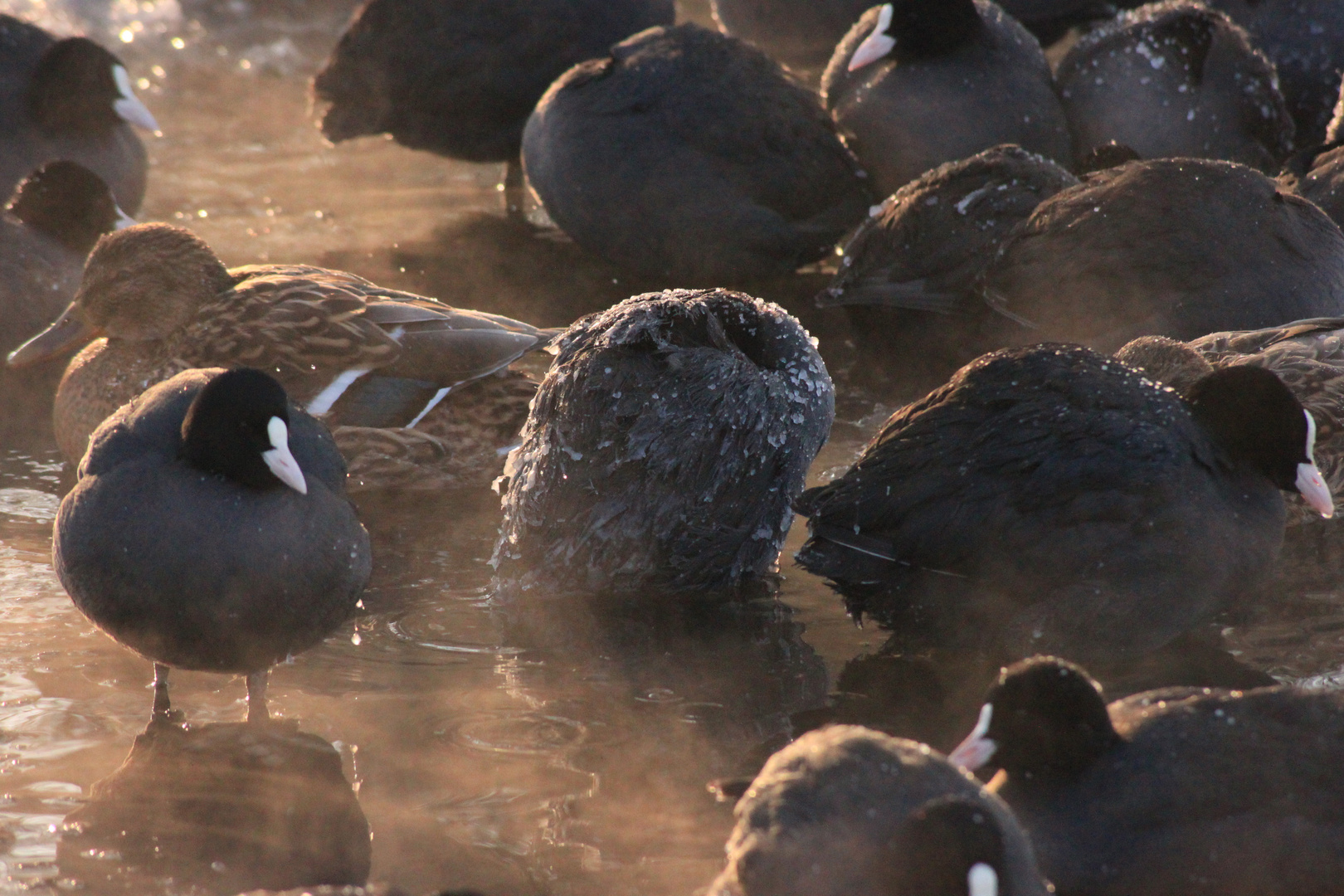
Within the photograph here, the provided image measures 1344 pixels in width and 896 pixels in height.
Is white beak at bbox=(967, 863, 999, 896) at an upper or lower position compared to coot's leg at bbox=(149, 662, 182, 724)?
upper

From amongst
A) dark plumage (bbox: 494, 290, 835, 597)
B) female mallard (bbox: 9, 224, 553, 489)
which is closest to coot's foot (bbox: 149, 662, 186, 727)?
dark plumage (bbox: 494, 290, 835, 597)

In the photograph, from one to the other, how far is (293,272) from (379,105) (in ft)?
9.24

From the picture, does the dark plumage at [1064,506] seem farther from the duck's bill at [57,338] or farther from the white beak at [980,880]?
the duck's bill at [57,338]

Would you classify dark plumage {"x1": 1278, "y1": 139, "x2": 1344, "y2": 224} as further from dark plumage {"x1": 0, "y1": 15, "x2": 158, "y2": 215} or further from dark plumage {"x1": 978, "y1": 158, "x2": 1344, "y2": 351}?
dark plumage {"x1": 0, "y1": 15, "x2": 158, "y2": 215}

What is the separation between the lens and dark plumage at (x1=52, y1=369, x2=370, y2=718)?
3627mm

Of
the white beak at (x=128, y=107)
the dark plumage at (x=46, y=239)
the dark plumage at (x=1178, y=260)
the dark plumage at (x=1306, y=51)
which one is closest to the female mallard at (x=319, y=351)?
the dark plumage at (x=46, y=239)

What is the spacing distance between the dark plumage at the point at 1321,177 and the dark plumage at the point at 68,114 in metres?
5.81

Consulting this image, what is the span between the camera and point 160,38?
11.0 metres

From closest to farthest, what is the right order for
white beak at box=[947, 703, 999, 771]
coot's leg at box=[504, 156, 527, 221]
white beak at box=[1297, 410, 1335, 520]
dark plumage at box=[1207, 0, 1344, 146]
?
white beak at box=[947, 703, 999, 771], white beak at box=[1297, 410, 1335, 520], dark plumage at box=[1207, 0, 1344, 146], coot's leg at box=[504, 156, 527, 221]

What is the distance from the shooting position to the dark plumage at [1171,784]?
9.85 ft

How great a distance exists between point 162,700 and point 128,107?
4833 mm

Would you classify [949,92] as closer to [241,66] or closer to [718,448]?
[718,448]

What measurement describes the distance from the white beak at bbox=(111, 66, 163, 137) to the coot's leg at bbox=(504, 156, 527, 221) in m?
2.02

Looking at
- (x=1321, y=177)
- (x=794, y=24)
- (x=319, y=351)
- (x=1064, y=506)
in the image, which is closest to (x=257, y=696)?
(x=319, y=351)
